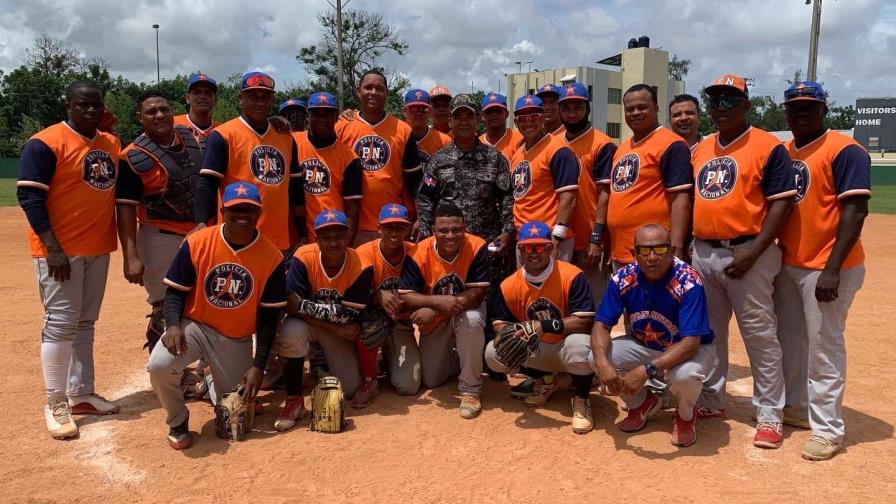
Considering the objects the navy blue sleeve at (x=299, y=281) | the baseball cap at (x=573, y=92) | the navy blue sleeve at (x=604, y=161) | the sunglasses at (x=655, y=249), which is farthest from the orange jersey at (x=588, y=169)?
the navy blue sleeve at (x=299, y=281)

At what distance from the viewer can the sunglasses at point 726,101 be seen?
14.8ft

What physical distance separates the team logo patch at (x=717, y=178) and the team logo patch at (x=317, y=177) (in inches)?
119

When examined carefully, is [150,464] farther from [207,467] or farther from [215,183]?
[215,183]

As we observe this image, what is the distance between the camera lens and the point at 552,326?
16.1ft

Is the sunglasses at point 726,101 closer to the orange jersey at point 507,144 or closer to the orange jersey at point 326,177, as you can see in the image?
the orange jersey at point 507,144

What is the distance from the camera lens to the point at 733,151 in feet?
14.8

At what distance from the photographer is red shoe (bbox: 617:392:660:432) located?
15.8 ft

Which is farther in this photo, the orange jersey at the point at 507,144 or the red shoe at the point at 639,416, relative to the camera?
the orange jersey at the point at 507,144

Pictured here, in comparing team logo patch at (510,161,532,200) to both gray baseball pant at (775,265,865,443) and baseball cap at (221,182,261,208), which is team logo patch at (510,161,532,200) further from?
baseball cap at (221,182,261,208)

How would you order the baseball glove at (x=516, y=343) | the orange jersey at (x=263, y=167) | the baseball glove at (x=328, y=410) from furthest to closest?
the orange jersey at (x=263, y=167), the baseball glove at (x=516, y=343), the baseball glove at (x=328, y=410)

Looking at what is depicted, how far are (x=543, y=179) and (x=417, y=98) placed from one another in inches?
74.6

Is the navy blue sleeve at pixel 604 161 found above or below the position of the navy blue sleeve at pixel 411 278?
above

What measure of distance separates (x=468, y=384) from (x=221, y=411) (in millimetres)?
1873

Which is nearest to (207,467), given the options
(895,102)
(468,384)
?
(468,384)
